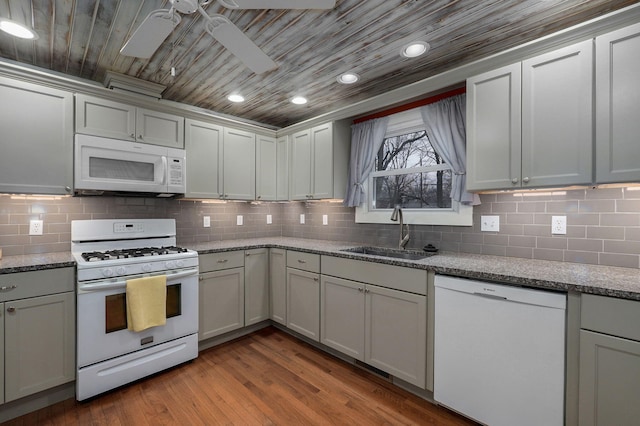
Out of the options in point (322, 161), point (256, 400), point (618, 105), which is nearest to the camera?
point (618, 105)

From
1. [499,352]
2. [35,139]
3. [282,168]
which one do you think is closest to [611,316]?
[499,352]

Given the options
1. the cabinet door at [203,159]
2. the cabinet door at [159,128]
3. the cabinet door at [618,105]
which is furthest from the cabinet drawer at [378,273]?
the cabinet door at [159,128]

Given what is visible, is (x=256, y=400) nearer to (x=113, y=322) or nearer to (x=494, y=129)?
(x=113, y=322)

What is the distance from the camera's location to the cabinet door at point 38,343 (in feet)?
6.08

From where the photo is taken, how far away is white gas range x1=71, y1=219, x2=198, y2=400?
2.04 meters

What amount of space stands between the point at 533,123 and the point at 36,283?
3309 mm

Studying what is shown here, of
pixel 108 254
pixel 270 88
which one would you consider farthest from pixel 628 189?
pixel 108 254

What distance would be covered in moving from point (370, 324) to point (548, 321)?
1141 mm

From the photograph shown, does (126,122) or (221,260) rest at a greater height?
(126,122)

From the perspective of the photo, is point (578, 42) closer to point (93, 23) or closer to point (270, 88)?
point (270, 88)

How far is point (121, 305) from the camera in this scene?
2.17m

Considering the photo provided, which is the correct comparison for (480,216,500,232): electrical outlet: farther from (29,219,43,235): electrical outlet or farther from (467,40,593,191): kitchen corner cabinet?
(29,219,43,235): electrical outlet

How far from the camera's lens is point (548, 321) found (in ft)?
4.97

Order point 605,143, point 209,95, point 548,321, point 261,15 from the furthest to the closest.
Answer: point 209,95, point 261,15, point 605,143, point 548,321
